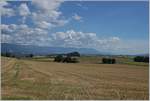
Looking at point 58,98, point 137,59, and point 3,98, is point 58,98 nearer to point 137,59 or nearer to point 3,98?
point 3,98

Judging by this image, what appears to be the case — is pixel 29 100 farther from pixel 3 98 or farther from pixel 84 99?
pixel 84 99

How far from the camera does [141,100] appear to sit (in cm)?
1121

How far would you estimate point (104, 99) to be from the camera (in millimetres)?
11148

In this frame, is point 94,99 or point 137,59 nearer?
point 94,99

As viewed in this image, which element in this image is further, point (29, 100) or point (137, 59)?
point (137, 59)

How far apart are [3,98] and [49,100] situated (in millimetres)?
1778

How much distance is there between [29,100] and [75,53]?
78471mm

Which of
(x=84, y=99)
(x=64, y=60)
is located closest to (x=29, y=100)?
(x=84, y=99)

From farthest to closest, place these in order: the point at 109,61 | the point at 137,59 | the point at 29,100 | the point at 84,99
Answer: the point at 109,61
the point at 137,59
the point at 84,99
the point at 29,100

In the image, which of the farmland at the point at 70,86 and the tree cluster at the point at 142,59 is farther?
the tree cluster at the point at 142,59

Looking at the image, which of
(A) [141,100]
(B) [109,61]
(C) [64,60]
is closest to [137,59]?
(B) [109,61]

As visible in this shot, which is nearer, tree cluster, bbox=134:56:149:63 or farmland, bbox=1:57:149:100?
farmland, bbox=1:57:149:100

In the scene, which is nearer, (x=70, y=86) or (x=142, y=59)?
(x=70, y=86)

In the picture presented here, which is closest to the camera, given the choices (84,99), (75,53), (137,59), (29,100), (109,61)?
(29,100)
